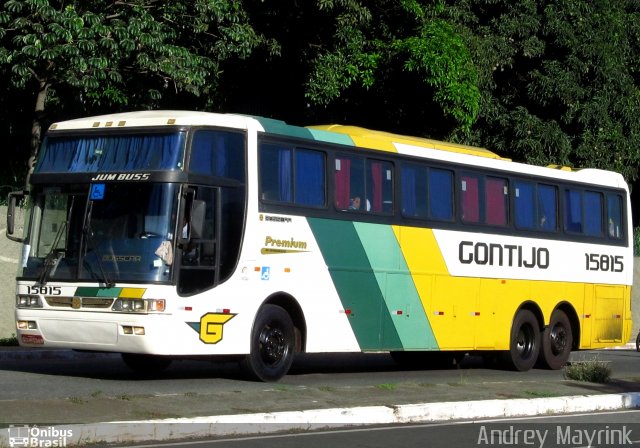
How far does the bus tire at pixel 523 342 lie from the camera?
64.5 ft

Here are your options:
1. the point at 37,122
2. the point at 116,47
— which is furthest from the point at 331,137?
the point at 37,122

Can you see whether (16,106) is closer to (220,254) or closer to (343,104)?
(343,104)

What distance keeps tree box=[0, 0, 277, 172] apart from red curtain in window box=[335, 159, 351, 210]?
5.16 m

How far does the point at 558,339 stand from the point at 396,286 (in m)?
4.77

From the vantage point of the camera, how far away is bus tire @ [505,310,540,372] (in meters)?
19.7

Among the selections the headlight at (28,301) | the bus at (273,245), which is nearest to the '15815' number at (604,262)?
the bus at (273,245)

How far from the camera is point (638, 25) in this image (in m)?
29.1

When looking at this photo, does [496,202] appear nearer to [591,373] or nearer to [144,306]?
[591,373]

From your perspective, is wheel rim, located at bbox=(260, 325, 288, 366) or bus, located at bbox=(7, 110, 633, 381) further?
wheel rim, located at bbox=(260, 325, 288, 366)

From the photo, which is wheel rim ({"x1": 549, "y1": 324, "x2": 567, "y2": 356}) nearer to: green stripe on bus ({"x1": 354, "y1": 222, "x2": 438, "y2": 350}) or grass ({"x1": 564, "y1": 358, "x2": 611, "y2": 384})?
green stripe on bus ({"x1": 354, "y1": 222, "x2": 438, "y2": 350})

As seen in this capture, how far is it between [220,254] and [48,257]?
2112mm

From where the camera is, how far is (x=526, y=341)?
66.2 feet

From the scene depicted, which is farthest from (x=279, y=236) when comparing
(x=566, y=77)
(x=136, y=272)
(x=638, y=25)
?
(x=638, y=25)

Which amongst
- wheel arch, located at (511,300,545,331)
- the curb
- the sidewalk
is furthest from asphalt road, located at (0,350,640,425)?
wheel arch, located at (511,300,545,331)
